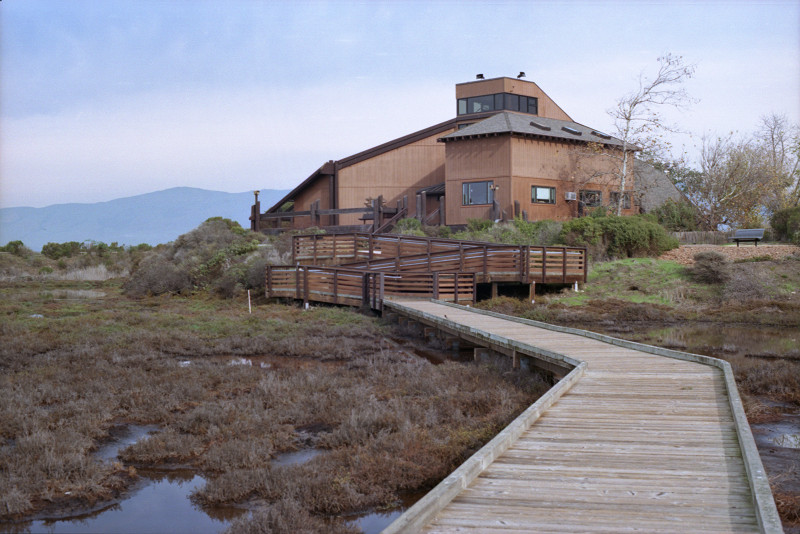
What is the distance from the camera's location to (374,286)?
2319cm

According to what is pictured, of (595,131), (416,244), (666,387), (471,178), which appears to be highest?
(595,131)

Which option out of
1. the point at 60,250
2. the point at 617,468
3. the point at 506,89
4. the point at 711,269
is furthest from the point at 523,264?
the point at 60,250

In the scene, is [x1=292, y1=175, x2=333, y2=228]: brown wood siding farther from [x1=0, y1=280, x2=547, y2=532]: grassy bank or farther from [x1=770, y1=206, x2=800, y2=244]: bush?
[x1=0, y1=280, x2=547, y2=532]: grassy bank

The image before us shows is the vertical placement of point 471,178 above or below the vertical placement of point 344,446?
above

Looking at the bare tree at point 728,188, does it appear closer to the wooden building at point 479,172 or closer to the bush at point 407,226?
the wooden building at point 479,172

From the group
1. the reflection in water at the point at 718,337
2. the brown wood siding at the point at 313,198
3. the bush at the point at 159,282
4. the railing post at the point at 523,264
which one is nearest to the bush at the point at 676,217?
the railing post at the point at 523,264

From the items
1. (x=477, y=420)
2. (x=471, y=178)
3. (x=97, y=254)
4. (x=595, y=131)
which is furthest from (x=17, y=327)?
(x=97, y=254)

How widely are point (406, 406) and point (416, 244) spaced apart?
18.9 meters

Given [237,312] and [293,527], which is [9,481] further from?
[237,312]

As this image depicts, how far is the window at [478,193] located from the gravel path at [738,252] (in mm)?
9035

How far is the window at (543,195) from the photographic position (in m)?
34.8

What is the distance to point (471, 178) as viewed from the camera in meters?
34.8

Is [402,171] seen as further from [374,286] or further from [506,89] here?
[374,286]

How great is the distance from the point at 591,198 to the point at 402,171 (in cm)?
1016
